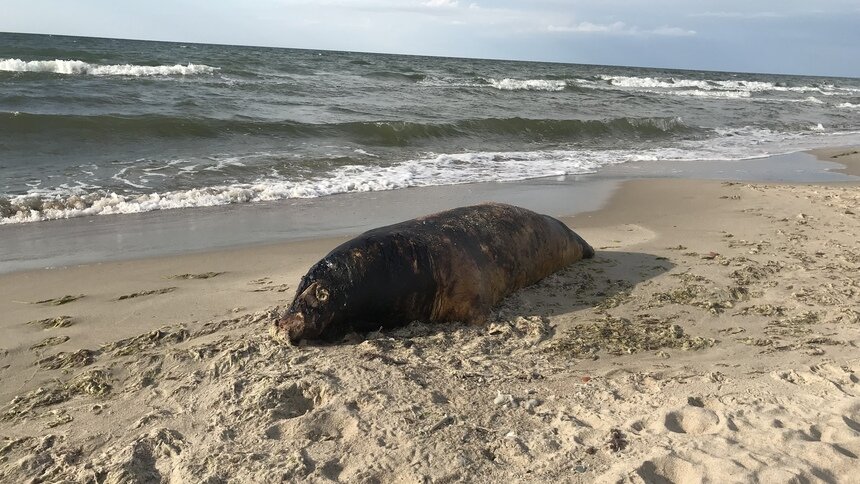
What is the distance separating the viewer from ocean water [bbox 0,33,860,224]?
884cm

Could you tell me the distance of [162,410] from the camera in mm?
3152

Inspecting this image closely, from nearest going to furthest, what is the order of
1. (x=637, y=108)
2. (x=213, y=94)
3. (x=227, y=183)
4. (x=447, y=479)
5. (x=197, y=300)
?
(x=447, y=479)
(x=197, y=300)
(x=227, y=183)
(x=213, y=94)
(x=637, y=108)

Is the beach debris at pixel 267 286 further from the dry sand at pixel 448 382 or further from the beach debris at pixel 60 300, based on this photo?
the beach debris at pixel 60 300

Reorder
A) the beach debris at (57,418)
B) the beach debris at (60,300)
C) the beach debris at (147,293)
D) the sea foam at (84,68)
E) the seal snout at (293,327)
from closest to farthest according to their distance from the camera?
the beach debris at (57,418), the seal snout at (293,327), the beach debris at (60,300), the beach debris at (147,293), the sea foam at (84,68)

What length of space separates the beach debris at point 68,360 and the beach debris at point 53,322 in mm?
495

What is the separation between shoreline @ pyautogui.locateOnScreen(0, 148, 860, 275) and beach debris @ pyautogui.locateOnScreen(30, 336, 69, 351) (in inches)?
69.0

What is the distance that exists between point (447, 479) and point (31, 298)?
3812 millimetres

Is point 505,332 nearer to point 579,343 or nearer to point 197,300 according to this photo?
point 579,343

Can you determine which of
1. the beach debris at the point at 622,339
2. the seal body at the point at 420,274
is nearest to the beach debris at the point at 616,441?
the beach debris at the point at 622,339

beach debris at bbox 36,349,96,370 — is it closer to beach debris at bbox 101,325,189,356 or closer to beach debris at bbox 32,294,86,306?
Answer: beach debris at bbox 101,325,189,356

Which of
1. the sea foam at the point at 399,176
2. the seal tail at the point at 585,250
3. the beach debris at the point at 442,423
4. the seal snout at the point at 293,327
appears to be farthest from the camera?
the sea foam at the point at 399,176

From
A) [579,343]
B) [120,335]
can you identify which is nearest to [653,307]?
[579,343]

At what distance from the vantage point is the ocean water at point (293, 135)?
8844 millimetres

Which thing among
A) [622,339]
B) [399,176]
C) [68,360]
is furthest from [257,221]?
[622,339]
